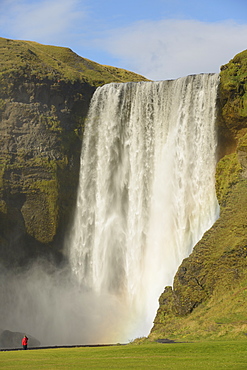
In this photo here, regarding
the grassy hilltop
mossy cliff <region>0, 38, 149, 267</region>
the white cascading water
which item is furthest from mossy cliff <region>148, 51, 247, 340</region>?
the grassy hilltop

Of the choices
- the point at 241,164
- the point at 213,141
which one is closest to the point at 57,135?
the point at 213,141

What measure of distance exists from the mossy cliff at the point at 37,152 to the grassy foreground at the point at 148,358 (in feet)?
101

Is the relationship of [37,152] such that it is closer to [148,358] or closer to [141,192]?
[141,192]

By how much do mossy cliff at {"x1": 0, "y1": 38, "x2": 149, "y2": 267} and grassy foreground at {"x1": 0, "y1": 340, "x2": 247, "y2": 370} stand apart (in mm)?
30801

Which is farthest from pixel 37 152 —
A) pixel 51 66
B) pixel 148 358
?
pixel 148 358

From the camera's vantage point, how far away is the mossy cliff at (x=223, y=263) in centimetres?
3694

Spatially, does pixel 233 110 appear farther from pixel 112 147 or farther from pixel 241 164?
pixel 112 147

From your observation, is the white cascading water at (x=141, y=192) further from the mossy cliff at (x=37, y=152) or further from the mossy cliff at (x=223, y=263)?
the mossy cliff at (x=223, y=263)

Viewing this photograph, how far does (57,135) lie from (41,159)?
3.17m

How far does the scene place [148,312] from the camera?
51500mm

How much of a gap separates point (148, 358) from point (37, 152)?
3898 centimetres

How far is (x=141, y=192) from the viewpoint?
57375 millimetres

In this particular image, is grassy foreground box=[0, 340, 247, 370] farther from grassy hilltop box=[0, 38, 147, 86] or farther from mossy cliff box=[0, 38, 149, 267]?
grassy hilltop box=[0, 38, 147, 86]

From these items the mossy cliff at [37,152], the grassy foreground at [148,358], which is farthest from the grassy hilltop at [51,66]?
the grassy foreground at [148,358]
